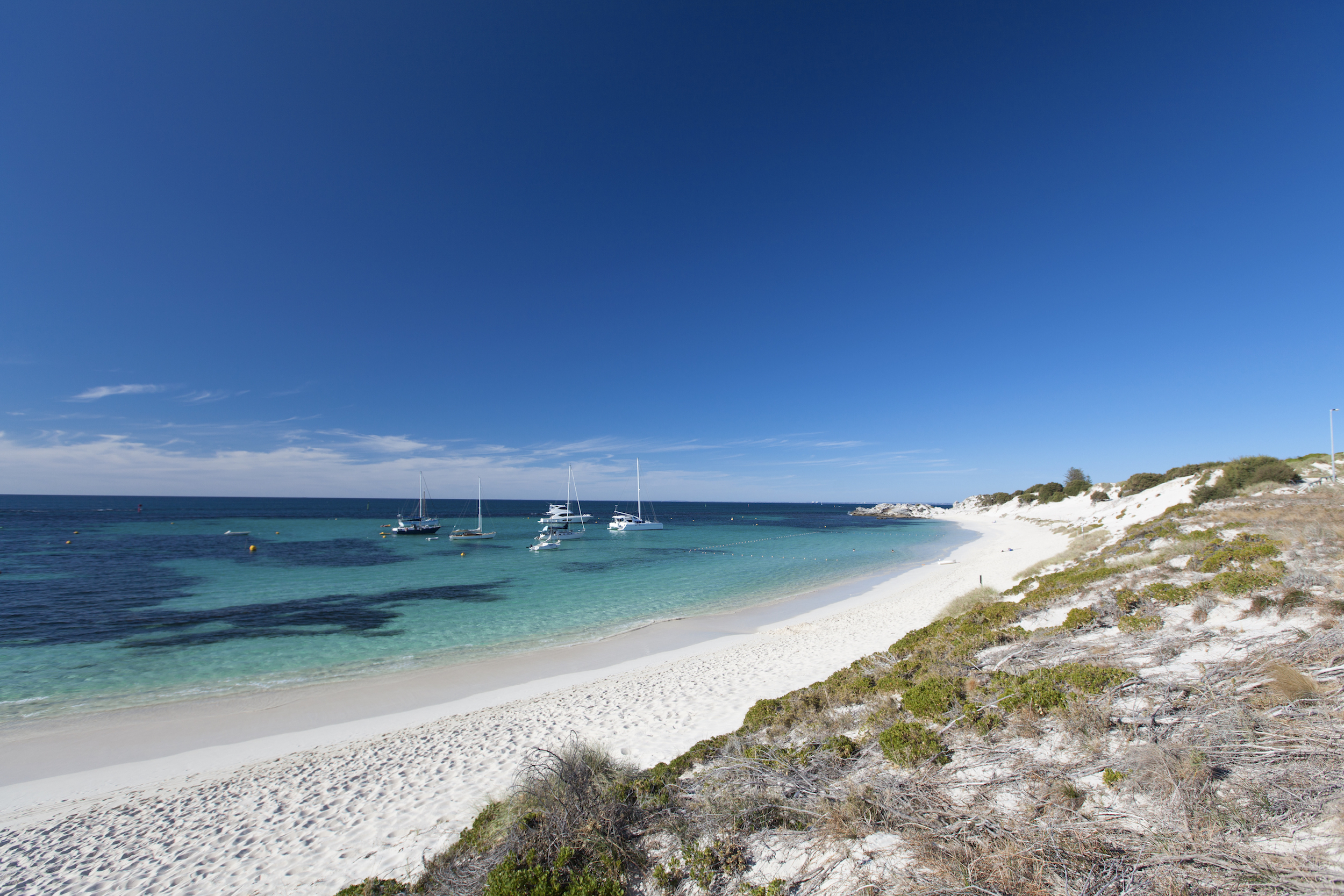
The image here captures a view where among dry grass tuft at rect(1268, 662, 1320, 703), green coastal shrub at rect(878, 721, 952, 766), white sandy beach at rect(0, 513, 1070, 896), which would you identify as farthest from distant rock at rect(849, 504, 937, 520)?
green coastal shrub at rect(878, 721, 952, 766)

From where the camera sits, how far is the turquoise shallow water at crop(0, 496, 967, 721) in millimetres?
15609

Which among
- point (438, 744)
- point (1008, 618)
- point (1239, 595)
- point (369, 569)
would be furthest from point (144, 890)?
point (369, 569)

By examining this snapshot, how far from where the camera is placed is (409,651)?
17.4 meters

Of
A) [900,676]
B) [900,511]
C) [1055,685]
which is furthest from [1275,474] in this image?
[900,511]

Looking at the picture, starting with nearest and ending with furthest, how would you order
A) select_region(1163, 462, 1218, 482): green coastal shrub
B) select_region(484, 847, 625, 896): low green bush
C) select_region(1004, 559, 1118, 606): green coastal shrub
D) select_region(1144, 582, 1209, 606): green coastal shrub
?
1. select_region(484, 847, 625, 896): low green bush
2. select_region(1144, 582, 1209, 606): green coastal shrub
3. select_region(1004, 559, 1118, 606): green coastal shrub
4. select_region(1163, 462, 1218, 482): green coastal shrub

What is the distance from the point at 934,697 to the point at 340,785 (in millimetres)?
9689

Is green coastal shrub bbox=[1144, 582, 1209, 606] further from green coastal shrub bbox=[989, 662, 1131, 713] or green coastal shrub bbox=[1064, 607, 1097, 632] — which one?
green coastal shrub bbox=[989, 662, 1131, 713]

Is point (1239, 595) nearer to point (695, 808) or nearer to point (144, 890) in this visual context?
point (695, 808)

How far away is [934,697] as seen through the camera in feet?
24.8

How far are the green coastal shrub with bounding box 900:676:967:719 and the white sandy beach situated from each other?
3845mm

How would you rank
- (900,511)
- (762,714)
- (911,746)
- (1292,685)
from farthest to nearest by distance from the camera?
(900,511) → (762,714) → (911,746) → (1292,685)

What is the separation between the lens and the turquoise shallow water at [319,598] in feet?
51.2

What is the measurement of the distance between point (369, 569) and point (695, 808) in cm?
3988

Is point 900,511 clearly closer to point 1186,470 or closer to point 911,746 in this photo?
point 1186,470
